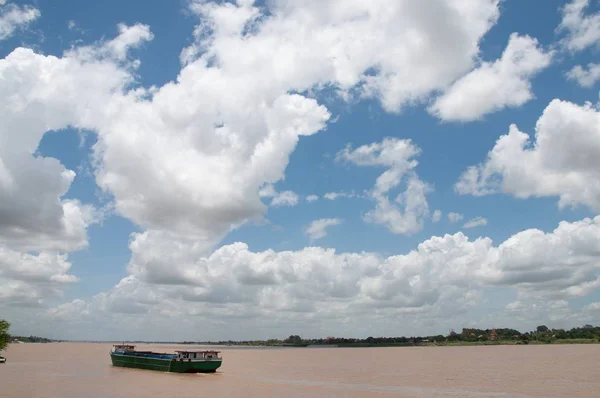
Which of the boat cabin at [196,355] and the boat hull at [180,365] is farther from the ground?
the boat cabin at [196,355]

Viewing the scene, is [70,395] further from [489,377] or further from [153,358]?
[489,377]

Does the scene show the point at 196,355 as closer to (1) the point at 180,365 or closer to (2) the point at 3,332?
(1) the point at 180,365

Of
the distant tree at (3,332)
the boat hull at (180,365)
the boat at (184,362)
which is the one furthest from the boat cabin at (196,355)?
the distant tree at (3,332)

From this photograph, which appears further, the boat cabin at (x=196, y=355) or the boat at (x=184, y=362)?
the boat cabin at (x=196, y=355)

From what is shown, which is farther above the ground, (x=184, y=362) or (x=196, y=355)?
(x=196, y=355)

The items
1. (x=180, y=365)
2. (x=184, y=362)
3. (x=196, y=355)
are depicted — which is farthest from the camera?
(x=196, y=355)

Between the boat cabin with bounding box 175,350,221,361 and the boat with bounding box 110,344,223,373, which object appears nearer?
the boat with bounding box 110,344,223,373

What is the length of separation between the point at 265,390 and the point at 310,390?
5.37 m

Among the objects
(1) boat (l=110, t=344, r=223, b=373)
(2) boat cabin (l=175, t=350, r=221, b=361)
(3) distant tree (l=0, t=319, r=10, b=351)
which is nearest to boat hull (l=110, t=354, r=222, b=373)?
(1) boat (l=110, t=344, r=223, b=373)

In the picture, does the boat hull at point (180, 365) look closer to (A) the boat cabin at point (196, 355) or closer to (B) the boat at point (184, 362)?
(B) the boat at point (184, 362)

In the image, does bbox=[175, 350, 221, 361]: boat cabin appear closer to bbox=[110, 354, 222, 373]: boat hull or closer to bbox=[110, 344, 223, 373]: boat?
bbox=[110, 344, 223, 373]: boat

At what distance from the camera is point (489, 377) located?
73562mm

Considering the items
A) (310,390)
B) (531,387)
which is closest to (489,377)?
(531,387)

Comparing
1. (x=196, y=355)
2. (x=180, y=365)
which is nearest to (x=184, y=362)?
(x=180, y=365)
